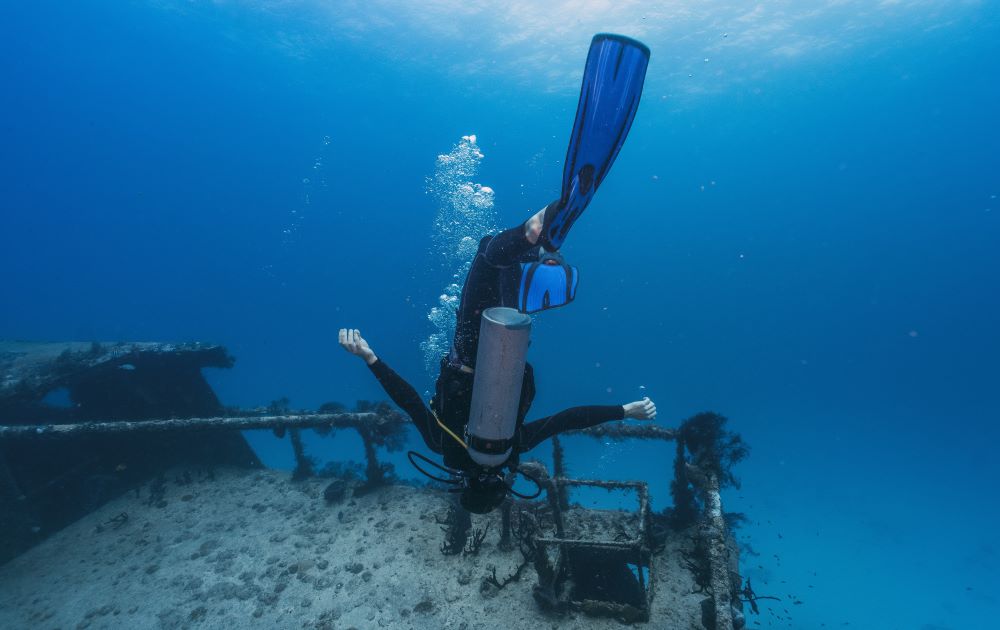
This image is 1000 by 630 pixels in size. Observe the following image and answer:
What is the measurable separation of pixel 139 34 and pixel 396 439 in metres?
97.8

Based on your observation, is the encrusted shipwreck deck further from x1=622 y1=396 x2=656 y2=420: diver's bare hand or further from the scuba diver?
the scuba diver

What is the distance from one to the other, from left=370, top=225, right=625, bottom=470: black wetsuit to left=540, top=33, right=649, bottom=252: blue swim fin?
707 millimetres

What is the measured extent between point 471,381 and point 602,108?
7.65ft

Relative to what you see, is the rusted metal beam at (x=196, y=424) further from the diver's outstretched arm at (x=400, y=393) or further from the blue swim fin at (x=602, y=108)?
the blue swim fin at (x=602, y=108)

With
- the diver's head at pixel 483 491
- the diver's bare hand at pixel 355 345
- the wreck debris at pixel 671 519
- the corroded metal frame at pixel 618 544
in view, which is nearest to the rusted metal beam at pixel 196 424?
the corroded metal frame at pixel 618 544

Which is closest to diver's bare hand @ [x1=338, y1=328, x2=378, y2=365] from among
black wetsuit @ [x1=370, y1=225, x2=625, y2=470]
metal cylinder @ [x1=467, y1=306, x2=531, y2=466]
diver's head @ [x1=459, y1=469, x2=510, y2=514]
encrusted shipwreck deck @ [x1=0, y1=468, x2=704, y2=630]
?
black wetsuit @ [x1=370, y1=225, x2=625, y2=470]

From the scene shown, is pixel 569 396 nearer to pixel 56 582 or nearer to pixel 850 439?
pixel 850 439

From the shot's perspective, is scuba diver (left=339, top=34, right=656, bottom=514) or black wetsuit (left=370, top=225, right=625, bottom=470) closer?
scuba diver (left=339, top=34, right=656, bottom=514)

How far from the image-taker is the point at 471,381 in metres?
3.61

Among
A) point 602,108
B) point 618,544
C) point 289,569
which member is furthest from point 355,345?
point 289,569

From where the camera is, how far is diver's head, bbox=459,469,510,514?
2766 mm

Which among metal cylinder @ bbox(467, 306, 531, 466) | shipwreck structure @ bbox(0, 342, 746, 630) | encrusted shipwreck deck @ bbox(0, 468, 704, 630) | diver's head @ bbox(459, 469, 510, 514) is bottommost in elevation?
encrusted shipwreck deck @ bbox(0, 468, 704, 630)

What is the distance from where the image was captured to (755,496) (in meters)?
27.9

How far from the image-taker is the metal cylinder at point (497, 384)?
8.50 feet
